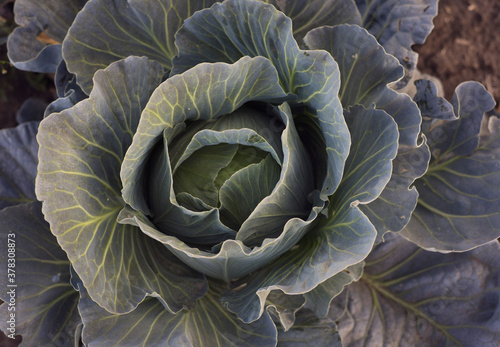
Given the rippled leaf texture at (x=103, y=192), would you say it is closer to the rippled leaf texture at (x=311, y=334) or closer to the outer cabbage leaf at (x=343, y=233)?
the outer cabbage leaf at (x=343, y=233)

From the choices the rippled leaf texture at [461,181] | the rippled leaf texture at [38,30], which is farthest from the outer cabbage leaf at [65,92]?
the rippled leaf texture at [461,181]

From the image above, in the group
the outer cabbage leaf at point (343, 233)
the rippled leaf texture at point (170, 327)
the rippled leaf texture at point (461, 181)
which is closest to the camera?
the outer cabbage leaf at point (343, 233)

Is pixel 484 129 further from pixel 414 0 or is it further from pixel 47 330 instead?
pixel 47 330

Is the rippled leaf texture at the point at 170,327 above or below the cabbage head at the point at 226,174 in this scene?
below

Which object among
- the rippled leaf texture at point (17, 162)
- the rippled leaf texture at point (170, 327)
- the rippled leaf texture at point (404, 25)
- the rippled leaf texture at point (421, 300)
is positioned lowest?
the rippled leaf texture at point (421, 300)

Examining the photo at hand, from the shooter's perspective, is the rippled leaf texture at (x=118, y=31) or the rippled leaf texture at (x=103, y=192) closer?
the rippled leaf texture at (x=103, y=192)

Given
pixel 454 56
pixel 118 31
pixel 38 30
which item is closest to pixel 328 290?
pixel 118 31

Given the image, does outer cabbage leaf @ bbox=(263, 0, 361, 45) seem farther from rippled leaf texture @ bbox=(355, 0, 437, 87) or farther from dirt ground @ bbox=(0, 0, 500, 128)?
dirt ground @ bbox=(0, 0, 500, 128)

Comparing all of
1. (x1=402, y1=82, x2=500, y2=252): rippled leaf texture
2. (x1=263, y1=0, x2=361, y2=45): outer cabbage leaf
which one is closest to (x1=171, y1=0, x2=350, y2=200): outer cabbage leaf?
(x1=263, y1=0, x2=361, y2=45): outer cabbage leaf

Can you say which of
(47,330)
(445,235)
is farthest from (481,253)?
(47,330)
